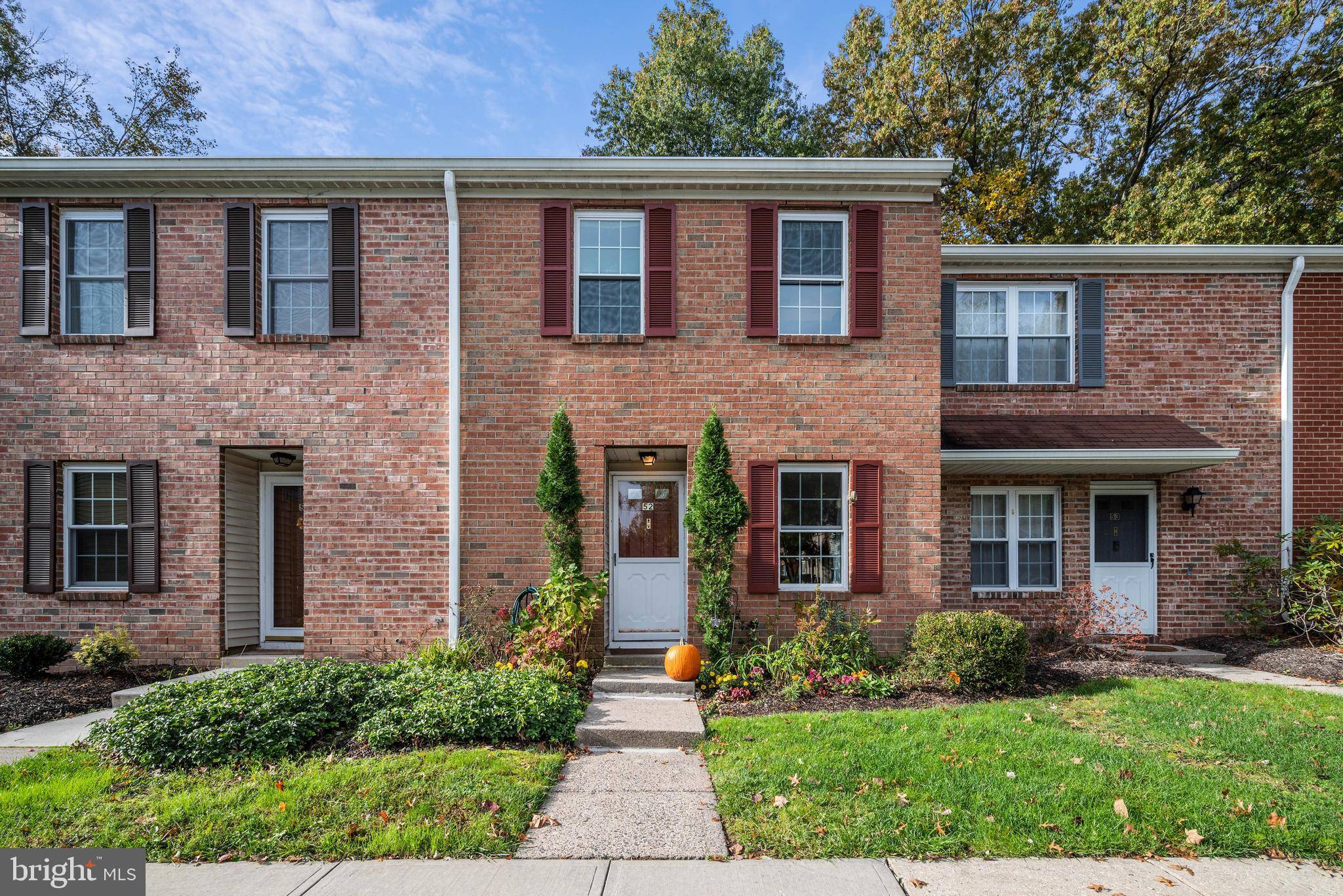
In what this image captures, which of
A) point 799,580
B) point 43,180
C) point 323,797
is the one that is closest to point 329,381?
point 43,180

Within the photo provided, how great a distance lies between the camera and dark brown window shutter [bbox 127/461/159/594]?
7.58 m

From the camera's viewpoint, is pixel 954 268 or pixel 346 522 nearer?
pixel 346 522

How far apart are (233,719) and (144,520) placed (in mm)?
4008

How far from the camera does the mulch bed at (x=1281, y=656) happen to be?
7555mm

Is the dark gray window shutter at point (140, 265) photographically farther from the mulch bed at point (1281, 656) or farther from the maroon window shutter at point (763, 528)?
the mulch bed at point (1281, 656)

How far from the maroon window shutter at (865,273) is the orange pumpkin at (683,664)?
415cm

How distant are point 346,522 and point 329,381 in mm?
A: 1676

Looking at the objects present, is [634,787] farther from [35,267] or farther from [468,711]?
[35,267]

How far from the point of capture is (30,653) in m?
7.04

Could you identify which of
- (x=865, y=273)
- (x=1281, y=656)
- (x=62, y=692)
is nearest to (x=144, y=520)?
(x=62, y=692)

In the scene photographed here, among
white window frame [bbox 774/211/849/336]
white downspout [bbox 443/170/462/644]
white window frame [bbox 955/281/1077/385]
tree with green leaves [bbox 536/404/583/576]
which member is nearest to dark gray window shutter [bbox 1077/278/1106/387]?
white window frame [bbox 955/281/1077/385]

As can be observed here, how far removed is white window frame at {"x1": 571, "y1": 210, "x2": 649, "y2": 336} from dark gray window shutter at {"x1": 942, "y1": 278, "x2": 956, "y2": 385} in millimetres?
4565

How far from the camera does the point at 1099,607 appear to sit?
8.85 metres

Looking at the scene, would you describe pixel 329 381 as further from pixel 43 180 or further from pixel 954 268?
pixel 954 268
